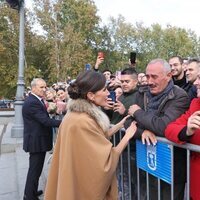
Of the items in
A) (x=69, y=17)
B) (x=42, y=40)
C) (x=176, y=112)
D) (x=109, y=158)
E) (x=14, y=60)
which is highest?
(x=69, y=17)

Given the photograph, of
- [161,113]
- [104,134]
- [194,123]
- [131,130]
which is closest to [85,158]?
[104,134]

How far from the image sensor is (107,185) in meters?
2.78

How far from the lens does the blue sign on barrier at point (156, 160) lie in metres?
2.68

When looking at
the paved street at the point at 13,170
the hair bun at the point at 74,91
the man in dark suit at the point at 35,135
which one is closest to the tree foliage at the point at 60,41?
the paved street at the point at 13,170

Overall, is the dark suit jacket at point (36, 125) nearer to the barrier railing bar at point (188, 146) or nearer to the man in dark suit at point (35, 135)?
Answer: the man in dark suit at point (35, 135)

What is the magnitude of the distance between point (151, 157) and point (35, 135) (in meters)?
2.65

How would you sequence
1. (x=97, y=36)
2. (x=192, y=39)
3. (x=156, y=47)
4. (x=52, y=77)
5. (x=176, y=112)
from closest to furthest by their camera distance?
(x=176, y=112) → (x=52, y=77) → (x=97, y=36) → (x=156, y=47) → (x=192, y=39)

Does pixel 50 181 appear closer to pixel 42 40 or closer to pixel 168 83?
pixel 168 83

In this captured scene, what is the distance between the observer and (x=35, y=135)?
5168 mm

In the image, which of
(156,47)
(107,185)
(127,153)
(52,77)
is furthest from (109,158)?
(156,47)

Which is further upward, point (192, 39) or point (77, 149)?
point (192, 39)

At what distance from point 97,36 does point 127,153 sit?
47.0 metres

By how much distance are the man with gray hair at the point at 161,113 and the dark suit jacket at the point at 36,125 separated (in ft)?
7.41

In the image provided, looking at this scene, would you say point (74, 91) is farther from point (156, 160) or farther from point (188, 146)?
point (188, 146)
